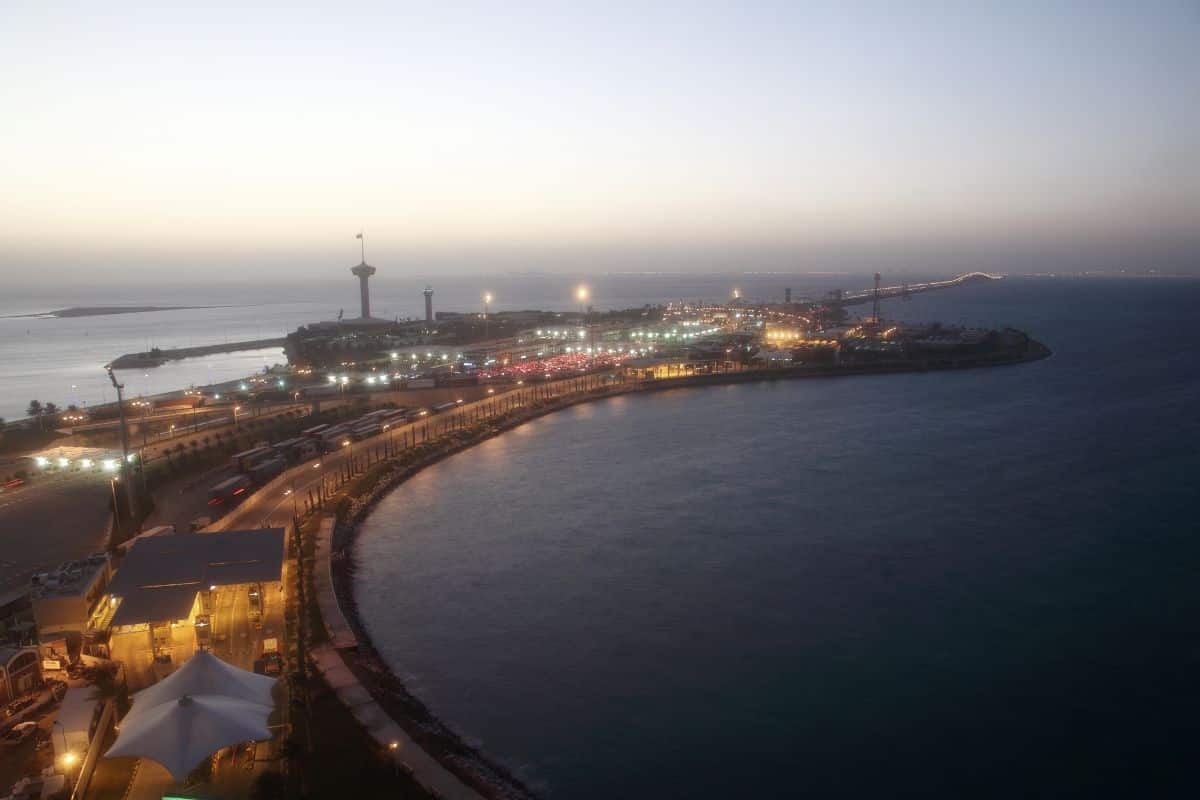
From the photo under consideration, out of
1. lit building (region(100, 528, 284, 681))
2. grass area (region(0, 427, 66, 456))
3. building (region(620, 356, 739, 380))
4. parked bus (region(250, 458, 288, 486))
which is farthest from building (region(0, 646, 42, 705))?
building (region(620, 356, 739, 380))

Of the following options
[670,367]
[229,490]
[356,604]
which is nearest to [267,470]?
[229,490]

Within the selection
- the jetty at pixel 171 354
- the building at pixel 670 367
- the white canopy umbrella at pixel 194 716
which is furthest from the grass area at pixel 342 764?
the jetty at pixel 171 354

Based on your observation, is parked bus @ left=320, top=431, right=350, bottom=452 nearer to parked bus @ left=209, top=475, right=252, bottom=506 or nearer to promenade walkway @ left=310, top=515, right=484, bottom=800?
parked bus @ left=209, top=475, right=252, bottom=506

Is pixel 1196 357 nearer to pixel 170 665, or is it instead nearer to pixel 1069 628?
pixel 1069 628

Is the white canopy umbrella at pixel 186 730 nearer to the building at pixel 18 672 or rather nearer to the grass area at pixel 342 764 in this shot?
the grass area at pixel 342 764

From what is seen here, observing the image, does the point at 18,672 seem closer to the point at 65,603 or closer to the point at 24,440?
the point at 65,603

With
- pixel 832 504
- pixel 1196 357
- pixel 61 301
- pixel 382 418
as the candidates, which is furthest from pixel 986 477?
pixel 61 301
